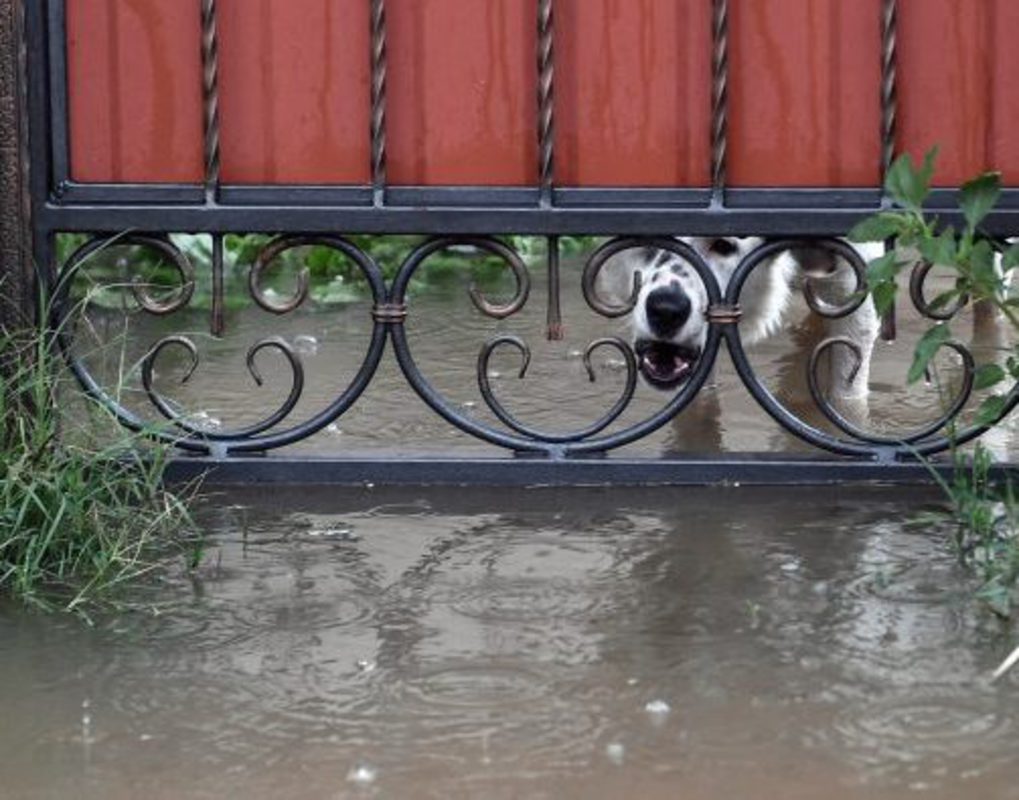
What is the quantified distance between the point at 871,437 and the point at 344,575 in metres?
1.06

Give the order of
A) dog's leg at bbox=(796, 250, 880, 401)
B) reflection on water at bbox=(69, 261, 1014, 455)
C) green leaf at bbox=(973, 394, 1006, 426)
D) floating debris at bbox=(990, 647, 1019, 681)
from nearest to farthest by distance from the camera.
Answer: floating debris at bbox=(990, 647, 1019, 681)
green leaf at bbox=(973, 394, 1006, 426)
reflection on water at bbox=(69, 261, 1014, 455)
dog's leg at bbox=(796, 250, 880, 401)

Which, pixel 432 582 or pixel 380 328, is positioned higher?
pixel 380 328

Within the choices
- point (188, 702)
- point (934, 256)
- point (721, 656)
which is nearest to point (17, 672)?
point (188, 702)

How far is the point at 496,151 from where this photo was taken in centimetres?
402

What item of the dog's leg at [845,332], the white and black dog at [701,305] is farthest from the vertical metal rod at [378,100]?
the dog's leg at [845,332]

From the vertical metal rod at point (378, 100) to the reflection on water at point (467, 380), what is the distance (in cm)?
47

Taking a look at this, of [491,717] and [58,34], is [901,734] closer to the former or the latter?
[491,717]

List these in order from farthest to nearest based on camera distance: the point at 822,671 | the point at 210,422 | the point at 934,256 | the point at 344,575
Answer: the point at 210,422 < the point at 344,575 < the point at 934,256 < the point at 822,671

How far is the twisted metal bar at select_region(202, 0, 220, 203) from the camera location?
13.0 ft

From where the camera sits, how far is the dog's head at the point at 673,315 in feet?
16.1

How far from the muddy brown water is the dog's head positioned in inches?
34.9

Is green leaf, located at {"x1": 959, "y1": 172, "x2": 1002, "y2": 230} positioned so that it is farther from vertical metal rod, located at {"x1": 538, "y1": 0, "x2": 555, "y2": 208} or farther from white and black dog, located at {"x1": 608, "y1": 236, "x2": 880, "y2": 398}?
white and black dog, located at {"x1": 608, "y1": 236, "x2": 880, "y2": 398}

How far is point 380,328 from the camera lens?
4.02 metres

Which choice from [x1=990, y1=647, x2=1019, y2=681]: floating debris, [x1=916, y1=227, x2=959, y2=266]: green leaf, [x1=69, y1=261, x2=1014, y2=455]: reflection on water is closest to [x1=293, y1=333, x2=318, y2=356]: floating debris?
[x1=69, y1=261, x2=1014, y2=455]: reflection on water
